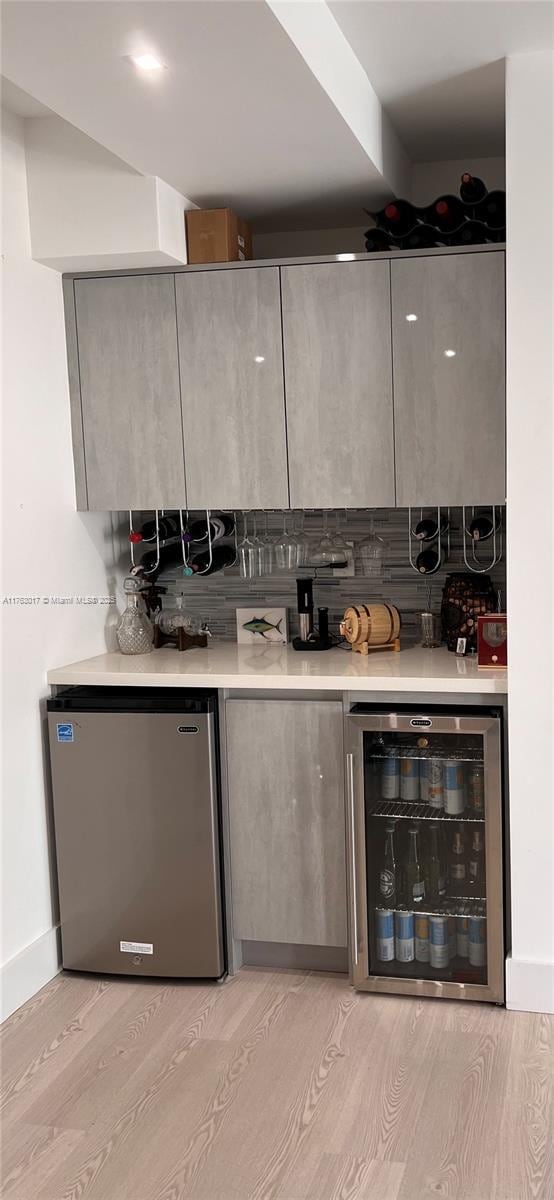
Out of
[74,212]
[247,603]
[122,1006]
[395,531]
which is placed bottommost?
[122,1006]

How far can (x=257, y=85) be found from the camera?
2.42 metres

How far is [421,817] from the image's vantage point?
3.19 m

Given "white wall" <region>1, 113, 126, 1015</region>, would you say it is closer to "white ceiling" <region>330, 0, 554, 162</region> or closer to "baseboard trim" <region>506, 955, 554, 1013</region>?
"white ceiling" <region>330, 0, 554, 162</region>

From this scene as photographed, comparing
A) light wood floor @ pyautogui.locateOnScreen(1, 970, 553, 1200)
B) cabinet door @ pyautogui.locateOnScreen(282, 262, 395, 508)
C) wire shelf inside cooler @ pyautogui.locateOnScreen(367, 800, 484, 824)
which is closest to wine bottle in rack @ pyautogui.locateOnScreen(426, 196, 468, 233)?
Answer: cabinet door @ pyautogui.locateOnScreen(282, 262, 395, 508)

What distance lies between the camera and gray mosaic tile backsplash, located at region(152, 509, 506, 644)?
3795 millimetres

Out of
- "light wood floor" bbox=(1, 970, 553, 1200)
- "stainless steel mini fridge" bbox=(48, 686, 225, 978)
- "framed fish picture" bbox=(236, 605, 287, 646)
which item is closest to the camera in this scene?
"light wood floor" bbox=(1, 970, 553, 1200)

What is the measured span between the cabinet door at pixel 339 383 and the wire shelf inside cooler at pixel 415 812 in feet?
3.07

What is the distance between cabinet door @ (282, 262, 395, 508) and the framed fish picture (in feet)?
1.81

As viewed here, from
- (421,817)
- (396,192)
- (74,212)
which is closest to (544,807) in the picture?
(421,817)

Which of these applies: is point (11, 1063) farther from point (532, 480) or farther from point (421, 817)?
point (532, 480)

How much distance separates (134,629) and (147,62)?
6.35ft

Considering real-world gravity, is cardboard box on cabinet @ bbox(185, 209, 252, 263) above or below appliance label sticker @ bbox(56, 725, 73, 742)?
above

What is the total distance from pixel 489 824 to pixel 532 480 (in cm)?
99

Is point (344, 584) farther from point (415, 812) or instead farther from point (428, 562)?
point (415, 812)
